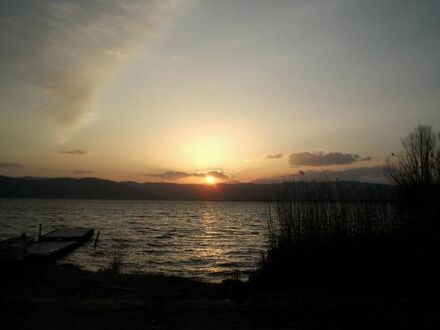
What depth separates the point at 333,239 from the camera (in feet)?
36.7

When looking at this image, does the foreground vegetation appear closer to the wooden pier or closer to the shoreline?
the shoreline

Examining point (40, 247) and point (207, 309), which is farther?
point (40, 247)

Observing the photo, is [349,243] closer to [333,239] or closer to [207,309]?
[333,239]

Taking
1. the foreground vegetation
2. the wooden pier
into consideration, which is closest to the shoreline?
the foreground vegetation

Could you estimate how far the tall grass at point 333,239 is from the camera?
1069 cm

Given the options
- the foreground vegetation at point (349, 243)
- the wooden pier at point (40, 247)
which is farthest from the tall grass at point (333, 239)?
the wooden pier at point (40, 247)

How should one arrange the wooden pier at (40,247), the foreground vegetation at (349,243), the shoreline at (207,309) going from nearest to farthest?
the shoreline at (207,309) < the foreground vegetation at (349,243) < the wooden pier at (40,247)

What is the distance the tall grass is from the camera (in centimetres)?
1069

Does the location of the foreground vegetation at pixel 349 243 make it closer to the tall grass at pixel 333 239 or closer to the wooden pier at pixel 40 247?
the tall grass at pixel 333 239

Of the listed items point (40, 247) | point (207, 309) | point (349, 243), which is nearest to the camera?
point (207, 309)

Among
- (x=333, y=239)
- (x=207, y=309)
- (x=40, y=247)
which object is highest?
(x=333, y=239)

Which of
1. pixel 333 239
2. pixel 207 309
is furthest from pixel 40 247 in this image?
pixel 333 239

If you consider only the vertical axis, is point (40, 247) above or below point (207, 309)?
below

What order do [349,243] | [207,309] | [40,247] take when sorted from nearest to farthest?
1. [207,309]
2. [349,243]
3. [40,247]
